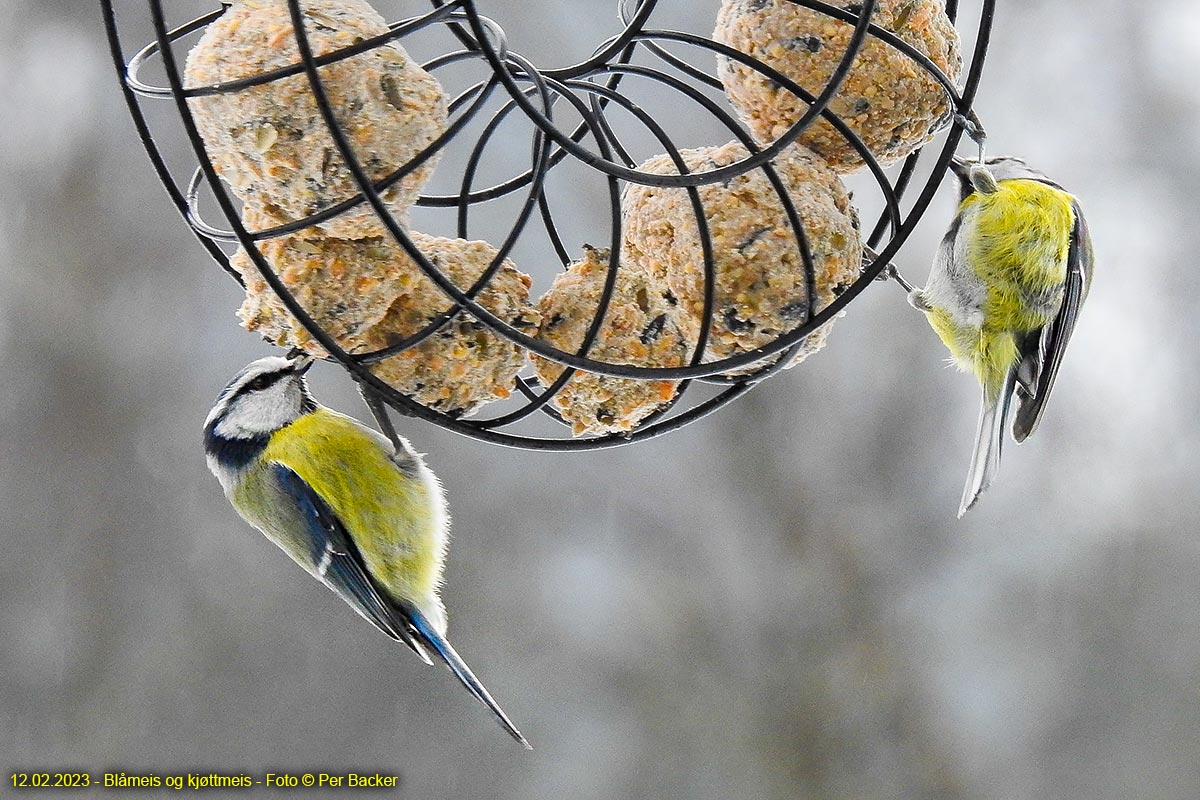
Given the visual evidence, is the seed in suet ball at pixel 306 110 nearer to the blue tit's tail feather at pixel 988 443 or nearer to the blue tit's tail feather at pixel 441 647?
the blue tit's tail feather at pixel 441 647

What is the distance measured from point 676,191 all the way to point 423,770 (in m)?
1.68

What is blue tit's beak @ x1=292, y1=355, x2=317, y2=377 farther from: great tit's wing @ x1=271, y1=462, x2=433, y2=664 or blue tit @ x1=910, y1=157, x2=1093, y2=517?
blue tit @ x1=910, y1=157, x2=1093, y2=517

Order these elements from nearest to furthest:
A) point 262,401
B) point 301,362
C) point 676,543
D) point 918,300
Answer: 1. point 301,362
2. point 262,401
3. point 918,300
4. point 676,543

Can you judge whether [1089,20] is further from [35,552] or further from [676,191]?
[35,552]

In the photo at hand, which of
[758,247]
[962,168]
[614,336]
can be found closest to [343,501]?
[614,336]

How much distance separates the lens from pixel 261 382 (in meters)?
1.10

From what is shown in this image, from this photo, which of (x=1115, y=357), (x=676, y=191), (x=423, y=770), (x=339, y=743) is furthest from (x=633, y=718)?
(x=676, y=191)

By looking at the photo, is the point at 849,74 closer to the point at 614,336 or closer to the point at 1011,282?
the point at 614,336

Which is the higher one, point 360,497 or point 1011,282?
point 1011,282

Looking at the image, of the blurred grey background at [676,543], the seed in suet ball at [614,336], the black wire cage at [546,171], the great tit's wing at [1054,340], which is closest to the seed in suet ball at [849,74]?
the black wire cage at [546,171]

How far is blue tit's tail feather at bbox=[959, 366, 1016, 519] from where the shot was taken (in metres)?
1.36

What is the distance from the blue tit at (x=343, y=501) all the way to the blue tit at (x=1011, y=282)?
66 centimetres

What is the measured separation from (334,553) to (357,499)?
0.07m

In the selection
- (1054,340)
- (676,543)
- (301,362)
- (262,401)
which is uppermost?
(1054,340)
